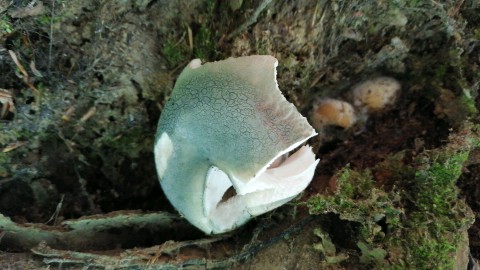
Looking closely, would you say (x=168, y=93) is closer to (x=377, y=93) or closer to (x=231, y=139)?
(x=231, y=139)

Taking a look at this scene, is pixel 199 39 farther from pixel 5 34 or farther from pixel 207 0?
pixel 5 34

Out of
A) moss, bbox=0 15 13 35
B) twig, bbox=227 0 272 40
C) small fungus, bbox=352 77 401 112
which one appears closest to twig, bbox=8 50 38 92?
moss, bbox=0 15 13 35

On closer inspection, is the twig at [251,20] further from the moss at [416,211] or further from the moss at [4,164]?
the moss at [4,164]

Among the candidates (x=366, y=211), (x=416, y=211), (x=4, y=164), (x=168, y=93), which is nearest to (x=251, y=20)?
(x=168, y=93)

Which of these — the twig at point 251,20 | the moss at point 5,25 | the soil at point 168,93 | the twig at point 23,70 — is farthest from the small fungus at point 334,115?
the moss at point 5,25

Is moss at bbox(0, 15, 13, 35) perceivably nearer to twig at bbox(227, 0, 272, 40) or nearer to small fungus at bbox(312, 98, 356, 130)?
twig at bbox(227, 0, 272, 40)

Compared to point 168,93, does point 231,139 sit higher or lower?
lower
